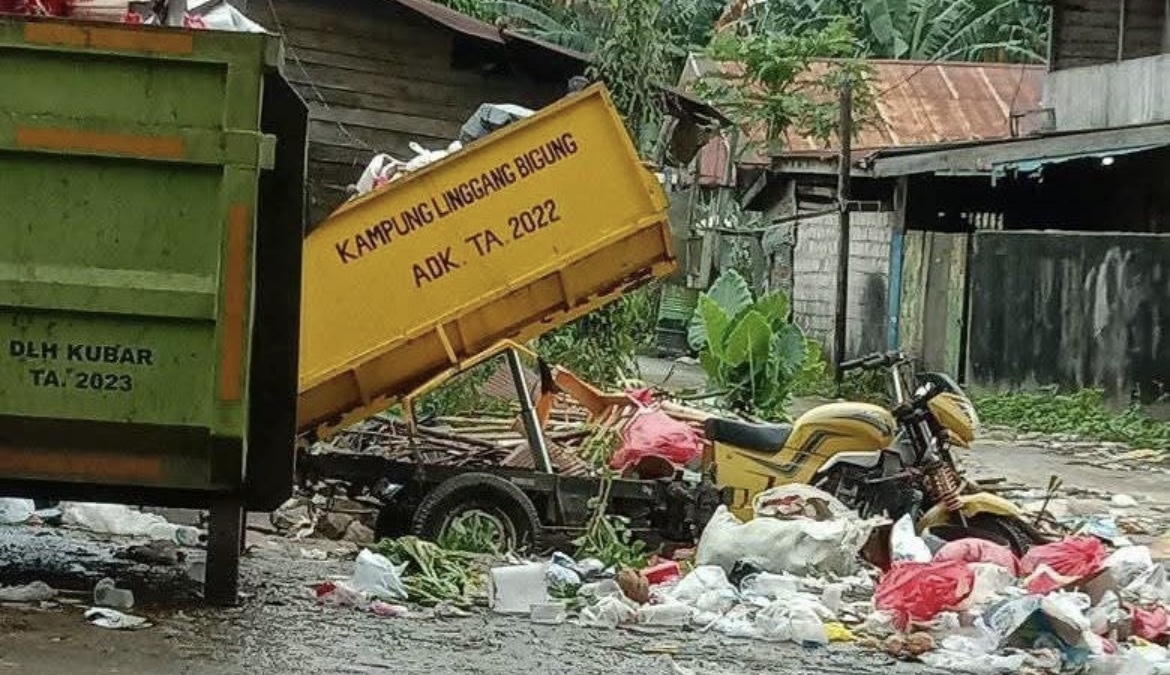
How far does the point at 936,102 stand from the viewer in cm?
3578

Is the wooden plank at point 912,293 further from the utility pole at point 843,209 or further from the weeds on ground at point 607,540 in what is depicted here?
the weeds on ground at point 607,540

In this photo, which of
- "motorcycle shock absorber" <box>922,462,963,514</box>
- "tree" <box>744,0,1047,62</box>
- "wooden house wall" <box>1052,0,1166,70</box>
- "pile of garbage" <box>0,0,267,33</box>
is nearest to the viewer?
"pile of garbage" <box>0,0,267,33</box>

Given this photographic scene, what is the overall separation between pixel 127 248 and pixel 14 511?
3214 mm

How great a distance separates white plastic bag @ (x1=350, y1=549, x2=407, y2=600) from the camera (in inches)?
314

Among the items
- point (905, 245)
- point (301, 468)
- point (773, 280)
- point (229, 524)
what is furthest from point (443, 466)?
point (773, 280)

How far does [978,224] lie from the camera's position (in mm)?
27016

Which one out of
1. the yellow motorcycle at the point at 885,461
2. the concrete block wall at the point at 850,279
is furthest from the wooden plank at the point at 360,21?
the concrete block wall at the point at 850,279

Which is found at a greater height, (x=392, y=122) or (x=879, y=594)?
(x=392, y=122)

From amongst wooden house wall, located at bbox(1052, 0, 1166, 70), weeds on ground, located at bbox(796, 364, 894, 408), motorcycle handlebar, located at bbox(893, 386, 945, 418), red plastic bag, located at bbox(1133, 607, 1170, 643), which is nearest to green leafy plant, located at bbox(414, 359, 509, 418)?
motorcycle handlebar, located at bbox(893, 386, 945, 418)

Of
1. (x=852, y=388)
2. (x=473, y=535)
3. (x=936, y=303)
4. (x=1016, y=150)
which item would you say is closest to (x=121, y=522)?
(x=473, y=535)

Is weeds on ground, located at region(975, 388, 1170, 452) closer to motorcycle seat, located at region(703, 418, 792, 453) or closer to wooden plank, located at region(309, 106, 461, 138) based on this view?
wooden plank, located at region(309, 106, 461, 138)

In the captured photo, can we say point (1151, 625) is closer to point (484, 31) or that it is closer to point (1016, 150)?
point (484, 31)

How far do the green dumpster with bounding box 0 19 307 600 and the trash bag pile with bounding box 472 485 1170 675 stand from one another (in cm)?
166

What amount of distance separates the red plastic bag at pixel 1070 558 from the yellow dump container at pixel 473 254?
8.30 ft
